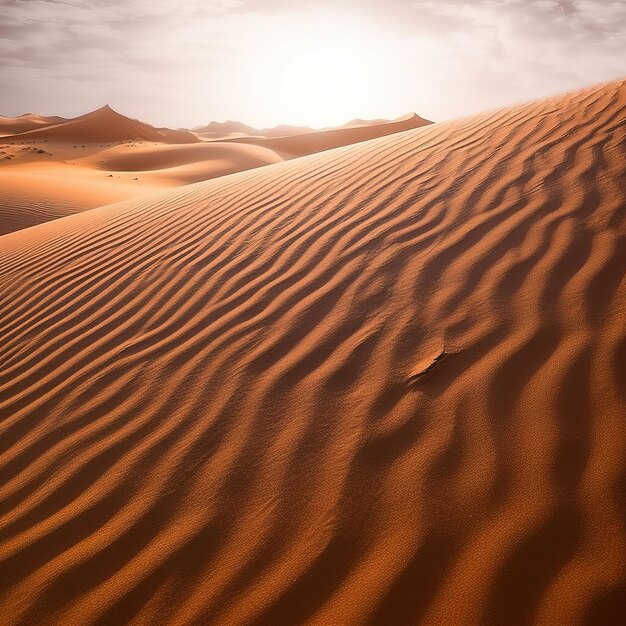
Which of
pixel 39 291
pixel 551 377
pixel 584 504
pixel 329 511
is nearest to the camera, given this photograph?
pixel 584 504

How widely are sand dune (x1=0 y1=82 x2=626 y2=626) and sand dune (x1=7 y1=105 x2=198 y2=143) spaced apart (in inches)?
1497

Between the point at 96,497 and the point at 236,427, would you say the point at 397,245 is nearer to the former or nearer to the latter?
the point at 236,427

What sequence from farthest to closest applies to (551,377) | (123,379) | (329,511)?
(123,379), (551,377), (329,511)

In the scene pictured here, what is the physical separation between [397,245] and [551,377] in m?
1.52

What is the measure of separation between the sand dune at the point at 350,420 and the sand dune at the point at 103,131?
38.0m

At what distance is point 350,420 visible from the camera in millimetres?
2086

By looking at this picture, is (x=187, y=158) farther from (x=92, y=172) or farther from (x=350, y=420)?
(x=350, y=420)

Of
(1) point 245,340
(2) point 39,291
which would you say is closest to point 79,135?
(2) point 39,291

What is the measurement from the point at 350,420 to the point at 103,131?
140 feet

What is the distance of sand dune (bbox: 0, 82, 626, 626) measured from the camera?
1506 mm

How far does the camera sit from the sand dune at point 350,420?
151 centimetres

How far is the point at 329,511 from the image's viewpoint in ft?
5.69

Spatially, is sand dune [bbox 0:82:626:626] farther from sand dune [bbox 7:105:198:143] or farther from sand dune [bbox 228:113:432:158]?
sand dune [bbox 7:105:198:143]

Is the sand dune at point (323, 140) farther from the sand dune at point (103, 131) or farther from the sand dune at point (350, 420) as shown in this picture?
the sand dune at point (350, 420)
